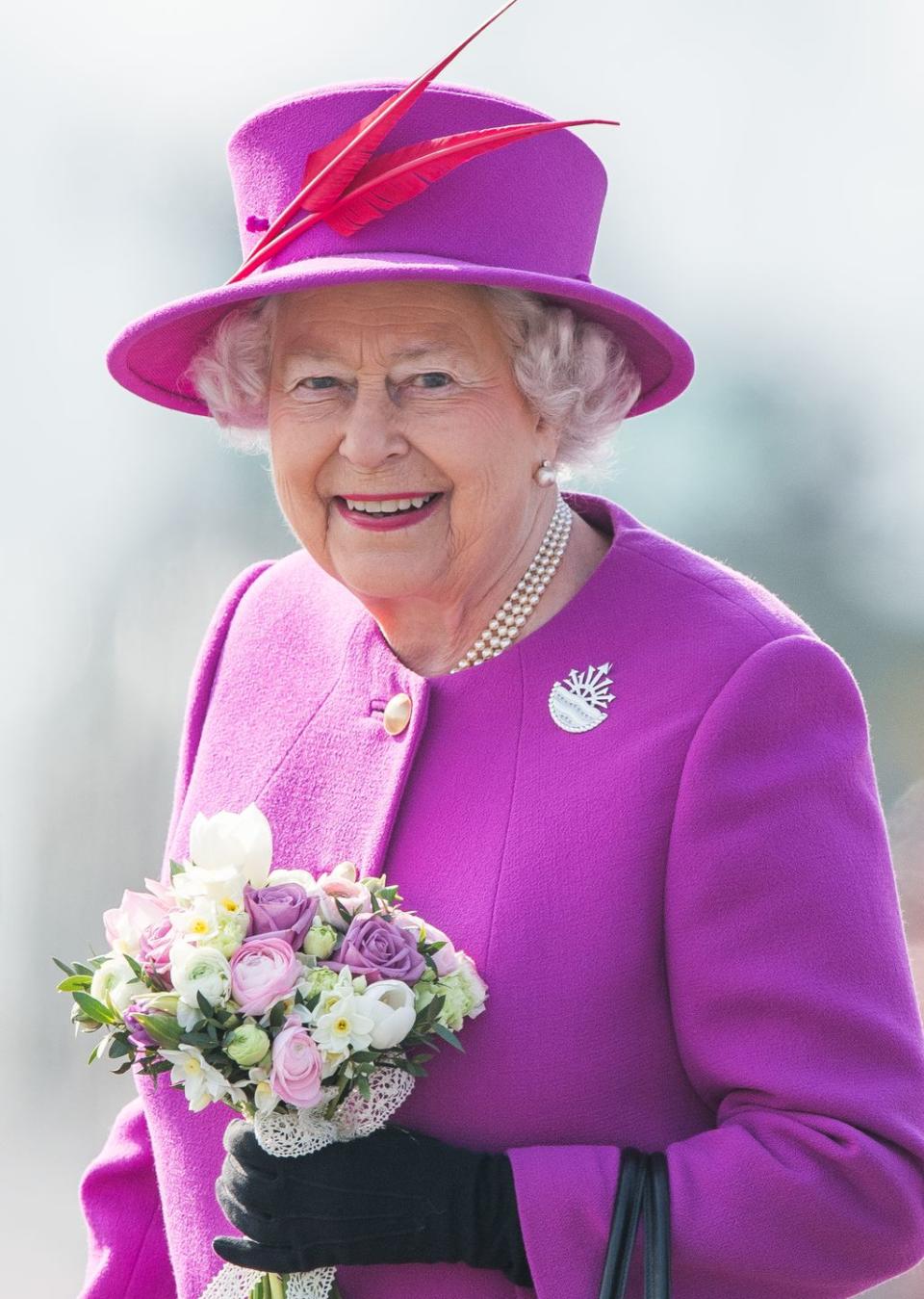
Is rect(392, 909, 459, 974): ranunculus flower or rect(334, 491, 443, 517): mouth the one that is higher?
rect(334, 491, 443, 517): mouth

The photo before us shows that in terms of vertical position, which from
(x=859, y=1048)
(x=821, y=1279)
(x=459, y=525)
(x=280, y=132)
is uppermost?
(x=280, y=132)

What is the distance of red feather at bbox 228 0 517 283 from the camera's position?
2.29 meters

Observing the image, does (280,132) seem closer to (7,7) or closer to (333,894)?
(333,894)

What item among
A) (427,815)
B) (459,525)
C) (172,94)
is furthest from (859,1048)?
(172,94)

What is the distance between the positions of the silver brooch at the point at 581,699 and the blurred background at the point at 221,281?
6.27 feet

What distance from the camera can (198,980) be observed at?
6.51ft

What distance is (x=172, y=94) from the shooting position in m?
4.49

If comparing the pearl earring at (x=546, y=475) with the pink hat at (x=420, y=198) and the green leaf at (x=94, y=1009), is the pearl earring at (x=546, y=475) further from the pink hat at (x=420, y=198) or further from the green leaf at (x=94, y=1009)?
the green leaf at (x=94, y=1009)

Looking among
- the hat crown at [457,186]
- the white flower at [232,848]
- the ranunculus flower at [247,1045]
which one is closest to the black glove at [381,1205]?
the ranunculus flower at [247,1045]

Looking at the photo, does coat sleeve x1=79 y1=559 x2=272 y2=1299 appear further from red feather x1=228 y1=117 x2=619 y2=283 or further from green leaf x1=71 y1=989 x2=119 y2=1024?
red feather x1=228 y1=117 x2=619 y2=283

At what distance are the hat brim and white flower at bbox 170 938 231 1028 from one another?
95cm

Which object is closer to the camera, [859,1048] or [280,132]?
[859,1048]

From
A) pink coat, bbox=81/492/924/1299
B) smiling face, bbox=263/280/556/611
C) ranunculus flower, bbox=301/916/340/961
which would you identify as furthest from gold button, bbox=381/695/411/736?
ranunculus flower, bbox=301/916/340/961

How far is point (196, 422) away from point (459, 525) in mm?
2182
